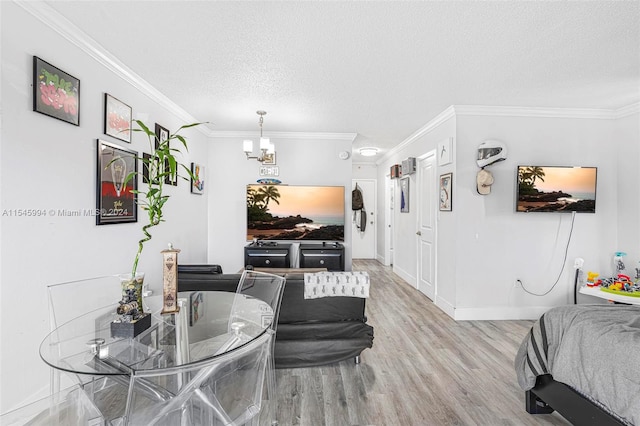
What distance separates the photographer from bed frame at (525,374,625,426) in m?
1.49

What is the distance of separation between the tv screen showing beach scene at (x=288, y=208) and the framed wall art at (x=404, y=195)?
1.35 m

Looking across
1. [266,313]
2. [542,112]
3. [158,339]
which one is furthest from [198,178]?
[542,112]

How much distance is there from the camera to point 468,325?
11.6ft

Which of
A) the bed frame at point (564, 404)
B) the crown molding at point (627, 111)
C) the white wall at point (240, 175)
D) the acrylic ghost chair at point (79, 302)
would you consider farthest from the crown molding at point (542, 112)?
the acrylic ghost chair at point (79, 302)

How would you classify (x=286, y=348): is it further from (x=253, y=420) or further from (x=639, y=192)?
(x=639, y=192)

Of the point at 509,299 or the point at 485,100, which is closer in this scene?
the point at 485,100

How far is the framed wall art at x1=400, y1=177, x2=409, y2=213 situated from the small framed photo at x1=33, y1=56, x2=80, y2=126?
477 cm

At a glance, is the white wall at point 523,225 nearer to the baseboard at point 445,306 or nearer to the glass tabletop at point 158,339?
the baseboard at point 445,306

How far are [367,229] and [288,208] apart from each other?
3452 millimetres

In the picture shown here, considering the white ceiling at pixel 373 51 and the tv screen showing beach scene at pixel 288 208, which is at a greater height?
the white ceiling at pixel 373 51

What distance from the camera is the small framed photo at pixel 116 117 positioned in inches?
100

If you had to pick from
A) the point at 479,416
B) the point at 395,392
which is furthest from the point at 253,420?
the point at 479,416

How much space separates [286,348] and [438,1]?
103 inches

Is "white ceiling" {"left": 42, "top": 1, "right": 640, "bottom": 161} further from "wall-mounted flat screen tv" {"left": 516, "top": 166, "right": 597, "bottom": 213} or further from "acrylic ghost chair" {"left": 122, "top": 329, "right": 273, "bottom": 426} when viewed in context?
"acrylic ghost chair" {"left": 122, "top": 329, "right": 273, "bottom": 426}
